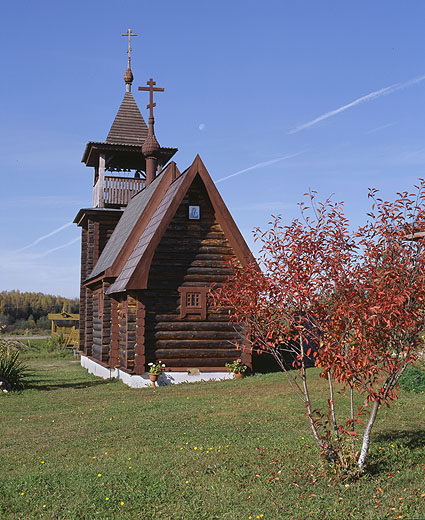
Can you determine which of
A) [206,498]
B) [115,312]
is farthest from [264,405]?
[115,312]

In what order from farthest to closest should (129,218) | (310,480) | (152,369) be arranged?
1. (129,218)
2. (152,369)
3. (310,480)

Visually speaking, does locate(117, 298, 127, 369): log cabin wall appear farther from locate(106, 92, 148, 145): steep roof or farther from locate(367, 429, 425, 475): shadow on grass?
locate(106, 92, 148, 145): steep roof

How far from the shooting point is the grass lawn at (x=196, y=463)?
6535 millimetres

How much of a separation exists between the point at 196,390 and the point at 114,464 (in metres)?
Answer: 7.21

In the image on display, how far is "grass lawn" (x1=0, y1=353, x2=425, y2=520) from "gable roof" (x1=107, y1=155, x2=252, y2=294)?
Result: 4197 mm

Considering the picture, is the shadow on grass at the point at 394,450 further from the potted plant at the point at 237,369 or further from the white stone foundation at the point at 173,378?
the white stone foundation at the point at 173,378

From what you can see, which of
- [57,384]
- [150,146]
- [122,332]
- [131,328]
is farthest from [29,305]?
[131,328]

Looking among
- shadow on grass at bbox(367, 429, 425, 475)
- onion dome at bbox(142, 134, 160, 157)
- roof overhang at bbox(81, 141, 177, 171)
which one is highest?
roof overhang at bbox(81, 141, 177, 171)

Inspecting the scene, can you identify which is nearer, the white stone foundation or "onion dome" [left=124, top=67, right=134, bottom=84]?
the white stone foundation

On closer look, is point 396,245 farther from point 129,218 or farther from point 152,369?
point 129,218

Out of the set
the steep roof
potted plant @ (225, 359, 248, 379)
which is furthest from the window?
the steep roof

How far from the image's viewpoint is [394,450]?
27.6 ft

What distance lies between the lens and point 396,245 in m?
6.98

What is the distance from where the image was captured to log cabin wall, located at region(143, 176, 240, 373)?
56.5 feet
